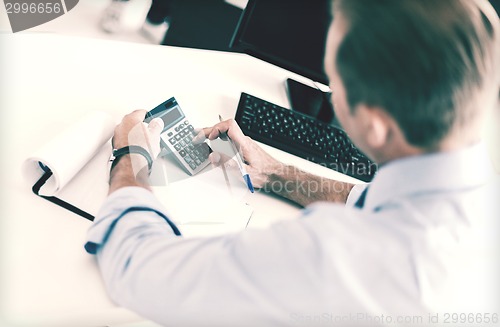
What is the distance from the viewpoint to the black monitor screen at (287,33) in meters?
1.00

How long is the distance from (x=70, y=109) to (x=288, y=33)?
489 millimetres

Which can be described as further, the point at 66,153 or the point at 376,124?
the point at 66,153

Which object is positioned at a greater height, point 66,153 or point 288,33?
point 288,33

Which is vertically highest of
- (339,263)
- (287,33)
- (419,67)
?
(419,67)

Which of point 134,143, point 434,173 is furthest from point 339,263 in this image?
point 134,143

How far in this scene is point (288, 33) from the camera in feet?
3.39

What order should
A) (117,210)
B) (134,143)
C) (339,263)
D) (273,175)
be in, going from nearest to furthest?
(339,263) → (117,210) → (134,143) → (273,175)

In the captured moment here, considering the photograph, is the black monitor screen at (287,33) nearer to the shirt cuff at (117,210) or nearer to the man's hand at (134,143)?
the man's hand at (134,143)

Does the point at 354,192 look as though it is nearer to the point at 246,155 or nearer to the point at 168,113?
the point at 246,155

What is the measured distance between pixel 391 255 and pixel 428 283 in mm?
62

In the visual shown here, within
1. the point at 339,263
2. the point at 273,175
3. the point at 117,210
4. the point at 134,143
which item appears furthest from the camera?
the point at 273,175

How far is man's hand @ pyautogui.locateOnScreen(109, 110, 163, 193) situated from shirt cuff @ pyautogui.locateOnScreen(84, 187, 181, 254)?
0.04m

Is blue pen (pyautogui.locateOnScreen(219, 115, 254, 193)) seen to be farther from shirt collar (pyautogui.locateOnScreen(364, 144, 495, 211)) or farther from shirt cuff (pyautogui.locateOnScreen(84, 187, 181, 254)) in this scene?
shirt collar (pyautogui.locateOnScreen(364, 144, 495, 211))

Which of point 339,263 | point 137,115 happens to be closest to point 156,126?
point 137,115
